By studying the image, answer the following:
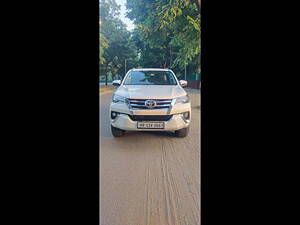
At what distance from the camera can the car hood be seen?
4098 mm

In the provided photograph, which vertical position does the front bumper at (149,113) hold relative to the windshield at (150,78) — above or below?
below

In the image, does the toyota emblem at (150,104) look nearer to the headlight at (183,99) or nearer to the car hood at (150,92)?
the car hood at (150,92)

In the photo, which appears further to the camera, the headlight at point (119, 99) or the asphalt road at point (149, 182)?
the headlight at point (119, 99)

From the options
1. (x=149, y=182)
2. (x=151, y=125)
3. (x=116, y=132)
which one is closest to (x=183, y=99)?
(x=151, y=125)

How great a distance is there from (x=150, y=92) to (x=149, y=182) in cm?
198

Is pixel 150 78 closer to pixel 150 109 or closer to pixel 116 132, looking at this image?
pixel 150 109

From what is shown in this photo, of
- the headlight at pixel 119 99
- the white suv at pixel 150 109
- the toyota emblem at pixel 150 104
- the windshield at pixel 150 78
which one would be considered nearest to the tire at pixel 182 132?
the white suv at pixel 150 109

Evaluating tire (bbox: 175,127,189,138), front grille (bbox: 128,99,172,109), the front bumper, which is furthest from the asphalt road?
front grille (bbox: 128,99,172,109)

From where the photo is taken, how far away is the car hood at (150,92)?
410cm

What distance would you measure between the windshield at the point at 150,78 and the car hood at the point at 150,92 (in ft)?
0.87

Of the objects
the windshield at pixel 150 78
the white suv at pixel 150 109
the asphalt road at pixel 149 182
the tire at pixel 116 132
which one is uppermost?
the windshield at pixel 150 78
